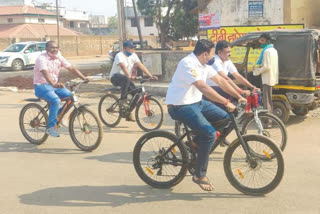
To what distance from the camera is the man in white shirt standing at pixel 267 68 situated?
7.88m

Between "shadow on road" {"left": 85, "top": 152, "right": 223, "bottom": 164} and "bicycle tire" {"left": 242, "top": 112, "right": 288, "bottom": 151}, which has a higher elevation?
"bicycle tire" {"left": 242, "top": 112, "right": 288, "bottom": 151}

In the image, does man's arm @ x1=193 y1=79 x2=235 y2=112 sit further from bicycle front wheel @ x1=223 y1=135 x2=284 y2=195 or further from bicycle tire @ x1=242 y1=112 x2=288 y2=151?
bicycle tire @ x1=242 y1=112 x2=288 y2=151

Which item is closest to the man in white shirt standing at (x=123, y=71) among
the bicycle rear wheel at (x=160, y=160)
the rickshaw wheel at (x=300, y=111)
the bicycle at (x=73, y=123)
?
the bicycle at (x=73, y=123)

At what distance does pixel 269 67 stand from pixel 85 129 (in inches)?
139

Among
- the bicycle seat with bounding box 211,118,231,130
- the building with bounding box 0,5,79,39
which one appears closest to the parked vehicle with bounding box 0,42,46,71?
the bicycle seat with bounding box 211,118,231,130

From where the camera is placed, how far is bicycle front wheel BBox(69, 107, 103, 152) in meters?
Result: 6.93

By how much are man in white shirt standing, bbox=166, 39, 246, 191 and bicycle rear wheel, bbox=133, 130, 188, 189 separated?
0.81 ft

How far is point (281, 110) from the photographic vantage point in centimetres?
874

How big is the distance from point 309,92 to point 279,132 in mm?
2288

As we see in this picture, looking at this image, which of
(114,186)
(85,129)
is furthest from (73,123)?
(114,186)

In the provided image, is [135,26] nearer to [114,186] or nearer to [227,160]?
[114,186]

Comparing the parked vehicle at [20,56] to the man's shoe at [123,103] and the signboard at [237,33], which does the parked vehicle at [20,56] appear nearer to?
the signboard at [237,33]

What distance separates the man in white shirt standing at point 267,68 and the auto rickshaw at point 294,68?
47cm

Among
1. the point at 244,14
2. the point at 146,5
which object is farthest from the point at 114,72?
the point at 146,5
